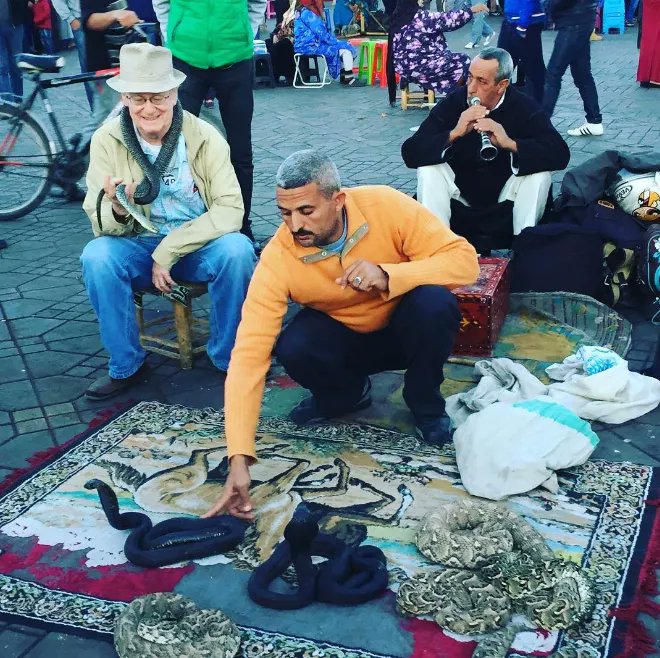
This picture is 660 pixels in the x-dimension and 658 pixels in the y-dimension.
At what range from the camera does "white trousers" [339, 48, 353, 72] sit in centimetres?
1184

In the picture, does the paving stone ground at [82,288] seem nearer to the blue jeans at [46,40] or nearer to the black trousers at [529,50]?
the black trousers at [529,50]

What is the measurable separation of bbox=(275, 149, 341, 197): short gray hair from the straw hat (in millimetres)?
1124

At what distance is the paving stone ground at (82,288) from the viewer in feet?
11.3

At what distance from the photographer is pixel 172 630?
2.38 metres

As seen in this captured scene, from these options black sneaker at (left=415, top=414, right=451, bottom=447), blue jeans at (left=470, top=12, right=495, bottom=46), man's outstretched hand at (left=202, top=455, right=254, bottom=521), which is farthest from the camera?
blue jeans at (left=470, top=12, right=495, bottom=46)

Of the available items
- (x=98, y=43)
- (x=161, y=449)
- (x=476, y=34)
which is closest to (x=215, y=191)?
(x=161, y=449)

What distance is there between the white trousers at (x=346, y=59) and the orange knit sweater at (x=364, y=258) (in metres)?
9.12

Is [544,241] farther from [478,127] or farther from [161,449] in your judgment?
[161,449]

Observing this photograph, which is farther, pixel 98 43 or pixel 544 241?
pixel 98 43

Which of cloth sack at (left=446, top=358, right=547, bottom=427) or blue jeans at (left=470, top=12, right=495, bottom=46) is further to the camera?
blue jeans at (left=470, top=12, right=495, bottom=46)

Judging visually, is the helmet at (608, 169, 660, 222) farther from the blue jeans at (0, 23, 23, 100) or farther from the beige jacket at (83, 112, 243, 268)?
the blue jeans at (0, 23, 23, 100)

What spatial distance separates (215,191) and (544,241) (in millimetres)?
1593

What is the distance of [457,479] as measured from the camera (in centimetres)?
314

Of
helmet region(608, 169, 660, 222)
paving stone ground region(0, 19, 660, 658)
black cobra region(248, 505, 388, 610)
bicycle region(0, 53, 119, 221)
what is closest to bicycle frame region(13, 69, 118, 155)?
bicycle region(0, 53, 119, 221)
